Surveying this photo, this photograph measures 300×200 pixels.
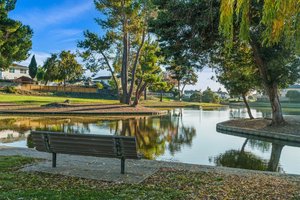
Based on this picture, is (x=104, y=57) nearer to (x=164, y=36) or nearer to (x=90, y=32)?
(x=90, y=32)

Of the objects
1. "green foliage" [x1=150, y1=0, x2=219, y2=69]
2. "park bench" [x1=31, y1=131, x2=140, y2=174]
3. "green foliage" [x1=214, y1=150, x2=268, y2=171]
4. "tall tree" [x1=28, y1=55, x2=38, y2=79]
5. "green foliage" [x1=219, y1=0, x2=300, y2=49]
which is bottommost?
"green foliage" [x1=214, y1=150, x2=268, y2=171]

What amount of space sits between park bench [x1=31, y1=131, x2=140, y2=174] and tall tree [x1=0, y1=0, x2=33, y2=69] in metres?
31.5

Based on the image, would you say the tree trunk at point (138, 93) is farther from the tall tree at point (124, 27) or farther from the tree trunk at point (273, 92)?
the tree trunk at point (273, 92)

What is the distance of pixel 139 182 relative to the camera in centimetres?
597

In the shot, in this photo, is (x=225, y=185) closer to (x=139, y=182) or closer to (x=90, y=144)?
(x=139, y=182)

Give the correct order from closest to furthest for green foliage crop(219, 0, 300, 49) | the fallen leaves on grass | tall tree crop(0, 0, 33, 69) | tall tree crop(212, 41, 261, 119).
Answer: green foliage crop(219, 0, 300, 49), the fallen leaves on grass, tall tree crop(212, 41, 261, 119), tall tree crop(0, 0, 33, 69)

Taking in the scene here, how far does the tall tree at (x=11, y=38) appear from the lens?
36.4 meters

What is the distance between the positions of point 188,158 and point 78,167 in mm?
4449

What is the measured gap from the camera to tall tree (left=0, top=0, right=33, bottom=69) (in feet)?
120

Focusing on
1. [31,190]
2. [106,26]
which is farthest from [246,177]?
[106,26]

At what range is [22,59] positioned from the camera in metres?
41.1

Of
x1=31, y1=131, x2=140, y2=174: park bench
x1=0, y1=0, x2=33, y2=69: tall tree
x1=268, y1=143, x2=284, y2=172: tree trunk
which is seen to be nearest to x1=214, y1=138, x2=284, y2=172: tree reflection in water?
x1=268, y1=143, x2=284, y2=172: tree trunk

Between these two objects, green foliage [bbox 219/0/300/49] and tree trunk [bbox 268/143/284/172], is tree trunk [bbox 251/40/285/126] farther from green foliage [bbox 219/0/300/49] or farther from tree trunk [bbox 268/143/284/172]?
green foliage [bbox 219/0/300/49]

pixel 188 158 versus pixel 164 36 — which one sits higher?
pixel 164 36
